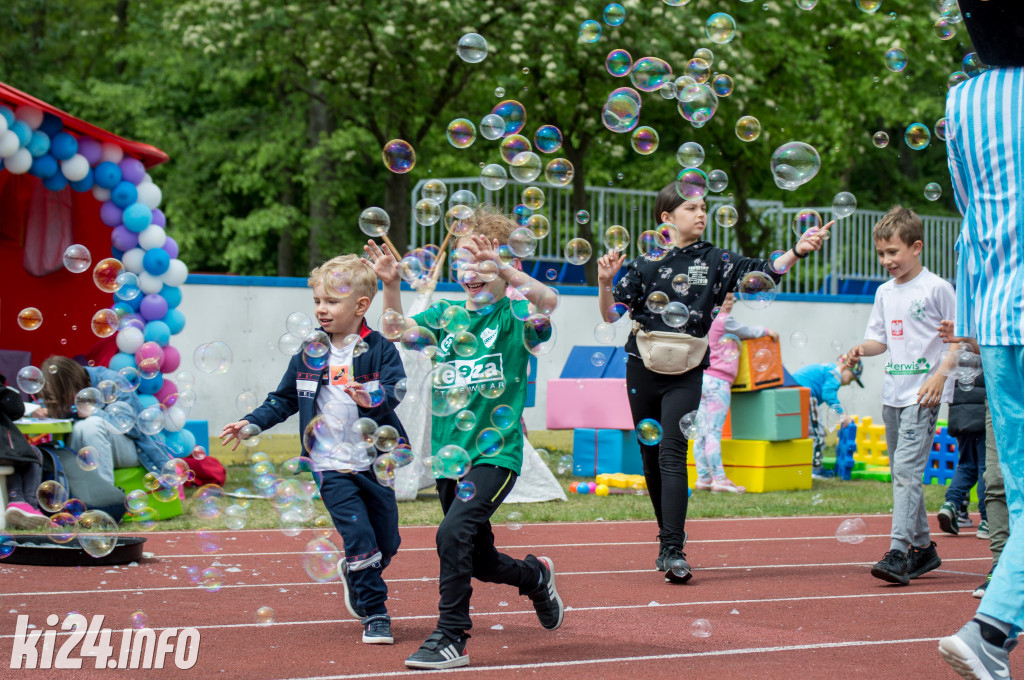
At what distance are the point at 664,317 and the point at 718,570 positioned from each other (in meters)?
1.42

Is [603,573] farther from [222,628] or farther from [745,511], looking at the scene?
[745,511]

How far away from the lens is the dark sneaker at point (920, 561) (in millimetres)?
5828

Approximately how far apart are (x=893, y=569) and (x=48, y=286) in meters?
8.43

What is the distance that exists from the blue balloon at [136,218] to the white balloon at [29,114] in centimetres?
103

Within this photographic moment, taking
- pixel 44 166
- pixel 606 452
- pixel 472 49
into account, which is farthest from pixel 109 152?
pixel 606 452

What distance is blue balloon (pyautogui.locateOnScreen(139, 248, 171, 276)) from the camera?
970 centimetres

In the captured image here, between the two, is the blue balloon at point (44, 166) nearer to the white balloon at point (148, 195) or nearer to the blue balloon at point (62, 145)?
the blue balloon at point (62, 145)

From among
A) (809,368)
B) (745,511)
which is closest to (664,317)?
(745,511)

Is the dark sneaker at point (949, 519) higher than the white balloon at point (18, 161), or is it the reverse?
the white balloon at point (18, 161)

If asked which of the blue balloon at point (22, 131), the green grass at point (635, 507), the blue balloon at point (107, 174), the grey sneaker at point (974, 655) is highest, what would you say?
the blue balloon at point (22, 131)

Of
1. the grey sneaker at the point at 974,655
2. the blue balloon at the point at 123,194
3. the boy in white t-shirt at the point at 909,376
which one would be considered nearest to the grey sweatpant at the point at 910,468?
the boy in white t-shirt at the point at 909,376

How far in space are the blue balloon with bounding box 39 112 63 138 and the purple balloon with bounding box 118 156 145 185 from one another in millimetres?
633

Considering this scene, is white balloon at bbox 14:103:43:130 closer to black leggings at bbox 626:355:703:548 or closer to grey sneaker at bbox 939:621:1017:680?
black leggings at bbox 626:355:703:548

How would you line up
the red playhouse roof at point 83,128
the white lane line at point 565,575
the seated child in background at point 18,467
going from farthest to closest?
A: the red playhouse roof at point 83,128 → the seated child in background at point 18,467 → the white lane line at point 565,575
